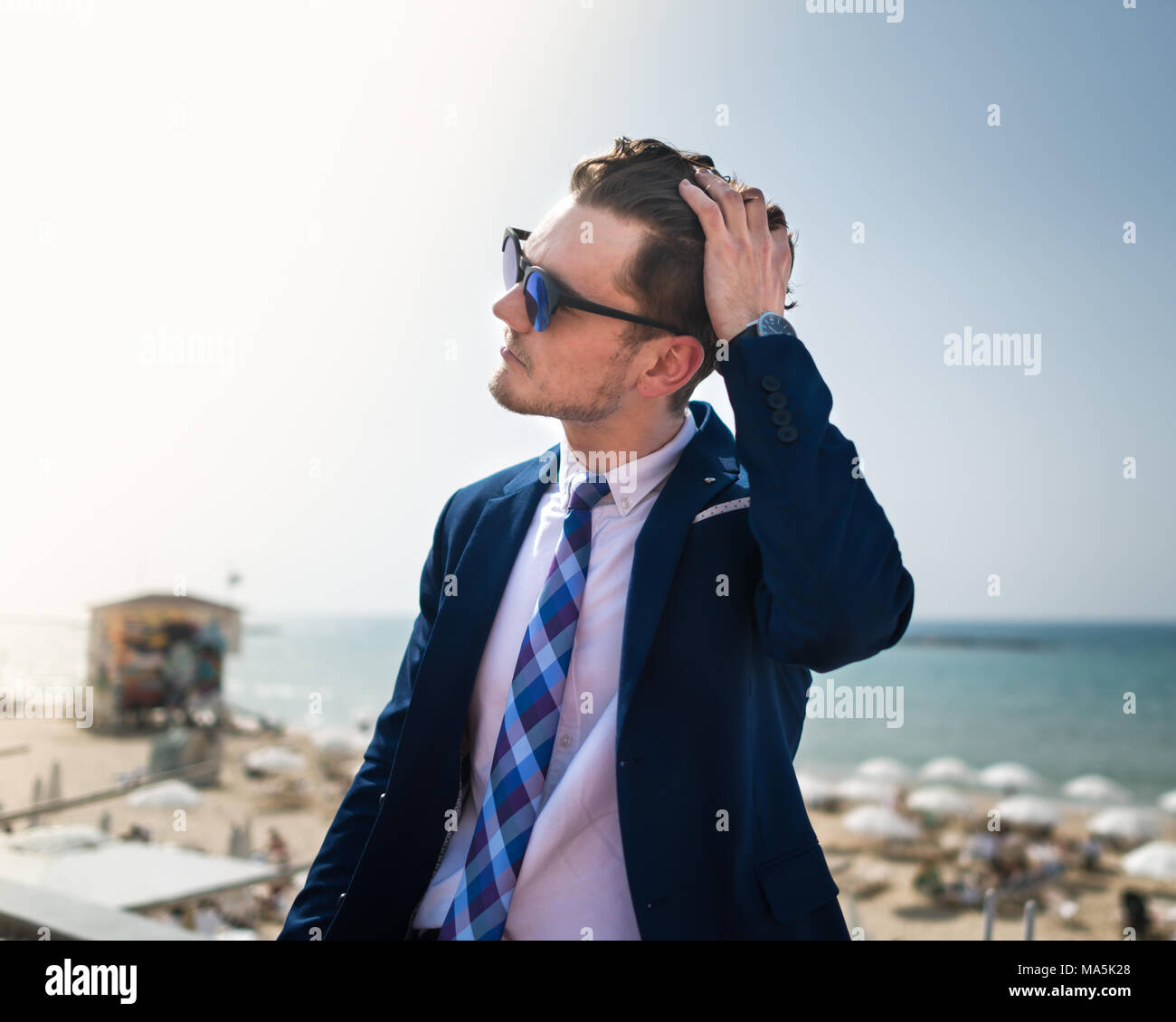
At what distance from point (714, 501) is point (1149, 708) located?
55.1 meters

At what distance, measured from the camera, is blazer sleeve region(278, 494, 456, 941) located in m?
1.64

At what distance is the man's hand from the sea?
1807 centimetres

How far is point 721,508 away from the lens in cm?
157

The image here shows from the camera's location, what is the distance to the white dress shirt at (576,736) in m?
1.47

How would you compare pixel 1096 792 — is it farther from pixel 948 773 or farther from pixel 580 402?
pixel 580 402

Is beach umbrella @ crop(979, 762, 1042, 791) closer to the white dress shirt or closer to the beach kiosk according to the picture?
the beach kiosk

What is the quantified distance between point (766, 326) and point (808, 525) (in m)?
0.38

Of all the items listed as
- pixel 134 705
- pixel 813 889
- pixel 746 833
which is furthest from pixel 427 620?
pixel 134 705

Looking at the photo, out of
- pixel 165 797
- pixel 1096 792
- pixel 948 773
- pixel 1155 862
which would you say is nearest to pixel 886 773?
pixel 948 773

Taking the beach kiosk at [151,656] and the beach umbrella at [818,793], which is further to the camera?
the beach kiosk at [151,656]

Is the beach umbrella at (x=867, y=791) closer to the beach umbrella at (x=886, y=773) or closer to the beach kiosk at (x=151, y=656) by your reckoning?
the beach umbrella at (x=886, y=773)

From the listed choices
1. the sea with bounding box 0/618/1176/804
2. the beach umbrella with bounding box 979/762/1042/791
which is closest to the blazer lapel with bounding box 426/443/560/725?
the sea with bounding box 0/618/1176/804

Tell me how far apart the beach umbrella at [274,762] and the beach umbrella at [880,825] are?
15.1m

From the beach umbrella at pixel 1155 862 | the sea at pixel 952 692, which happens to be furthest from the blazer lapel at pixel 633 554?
the beach umbrella at pixel 1155 862
